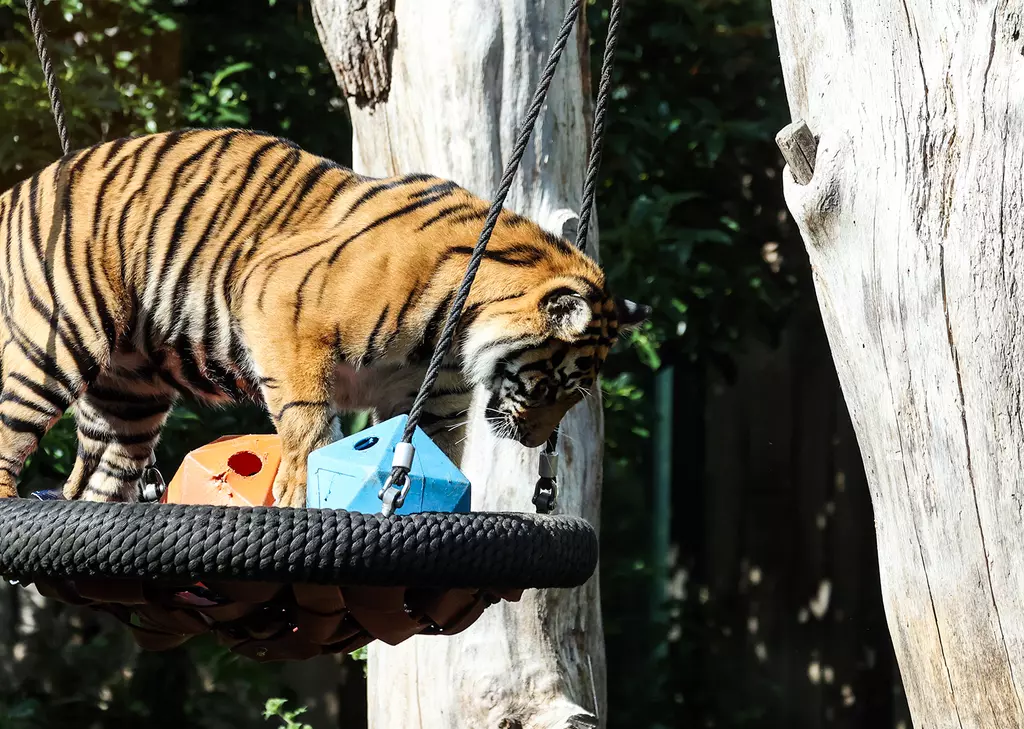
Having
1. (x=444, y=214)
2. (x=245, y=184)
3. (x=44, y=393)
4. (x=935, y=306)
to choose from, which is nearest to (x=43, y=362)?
(x=44, y=393)

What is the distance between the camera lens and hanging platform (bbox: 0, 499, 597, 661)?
4.78ft

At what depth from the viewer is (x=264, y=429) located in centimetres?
406

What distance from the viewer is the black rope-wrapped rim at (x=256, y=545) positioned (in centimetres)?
145

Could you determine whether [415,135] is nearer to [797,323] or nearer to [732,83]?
[732,83]

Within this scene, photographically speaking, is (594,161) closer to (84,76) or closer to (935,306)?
(935,306)

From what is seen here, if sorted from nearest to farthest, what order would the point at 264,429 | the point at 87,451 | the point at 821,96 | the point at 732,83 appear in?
the point at 821,96 < the point at 87,451 < the point at 264,429 < the point at 732,83

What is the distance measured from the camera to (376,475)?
168 cm

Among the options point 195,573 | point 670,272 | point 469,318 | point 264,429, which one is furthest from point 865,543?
point 195,573

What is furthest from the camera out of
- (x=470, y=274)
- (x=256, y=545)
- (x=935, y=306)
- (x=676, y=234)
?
(x=676, y=234)

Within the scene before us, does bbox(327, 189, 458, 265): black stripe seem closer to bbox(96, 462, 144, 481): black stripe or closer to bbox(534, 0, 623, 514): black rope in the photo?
bbox(534, 0, 623, 514): black rope

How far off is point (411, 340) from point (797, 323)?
346 cm

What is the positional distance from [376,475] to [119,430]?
939 millimetres

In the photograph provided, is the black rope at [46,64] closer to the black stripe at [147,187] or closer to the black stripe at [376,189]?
the black stripe at [147,187]

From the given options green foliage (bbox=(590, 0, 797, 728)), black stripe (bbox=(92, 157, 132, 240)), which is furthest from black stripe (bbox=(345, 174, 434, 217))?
green foliage (bbox=(590, 0, 797, 728))
